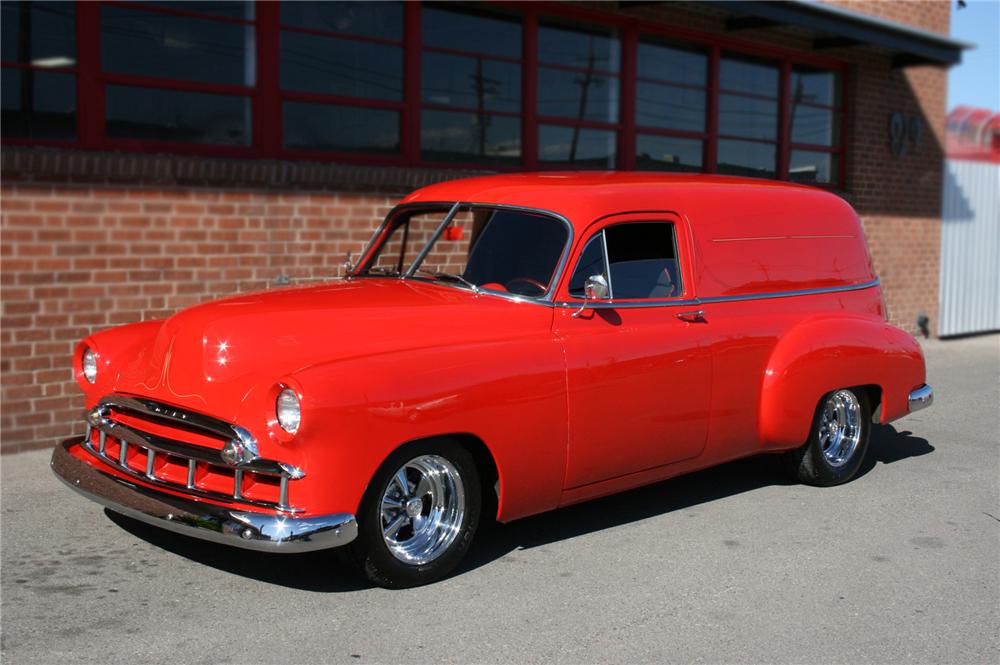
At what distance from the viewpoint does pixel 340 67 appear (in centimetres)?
905

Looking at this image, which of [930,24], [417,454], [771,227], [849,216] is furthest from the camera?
[930,24]

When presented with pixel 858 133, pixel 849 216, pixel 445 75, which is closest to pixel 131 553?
pixel 849 216

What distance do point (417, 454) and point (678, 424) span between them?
5.30ft

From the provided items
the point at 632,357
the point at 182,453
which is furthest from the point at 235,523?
the point at 632,357

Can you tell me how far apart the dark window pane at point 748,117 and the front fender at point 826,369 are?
6.05 meters

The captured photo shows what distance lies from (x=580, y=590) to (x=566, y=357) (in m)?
1.07

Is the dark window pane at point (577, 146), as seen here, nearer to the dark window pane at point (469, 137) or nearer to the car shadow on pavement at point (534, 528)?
the dark window pane at point (469, 137)

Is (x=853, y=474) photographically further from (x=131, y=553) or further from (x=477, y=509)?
(x=131, y=553)

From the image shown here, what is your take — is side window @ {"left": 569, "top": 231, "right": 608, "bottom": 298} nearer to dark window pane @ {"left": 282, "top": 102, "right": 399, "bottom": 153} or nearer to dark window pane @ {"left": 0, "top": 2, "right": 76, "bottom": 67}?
dark window pane @ {"left": 282, "top": 102, "right": 399, "bottom": 153}

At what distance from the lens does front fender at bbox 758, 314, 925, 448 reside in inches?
245

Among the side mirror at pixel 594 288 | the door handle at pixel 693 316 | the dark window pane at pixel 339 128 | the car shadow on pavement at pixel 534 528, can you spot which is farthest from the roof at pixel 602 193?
the dark window pane at pixel 339 128

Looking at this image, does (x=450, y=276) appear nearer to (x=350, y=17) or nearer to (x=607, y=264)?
(x=607, y=264)

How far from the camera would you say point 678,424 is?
5742 millimetres

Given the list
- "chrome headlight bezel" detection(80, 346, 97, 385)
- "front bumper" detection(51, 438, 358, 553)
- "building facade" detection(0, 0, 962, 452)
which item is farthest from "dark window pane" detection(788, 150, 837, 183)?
"front bumper" detection(51, 438, 358, 553)
